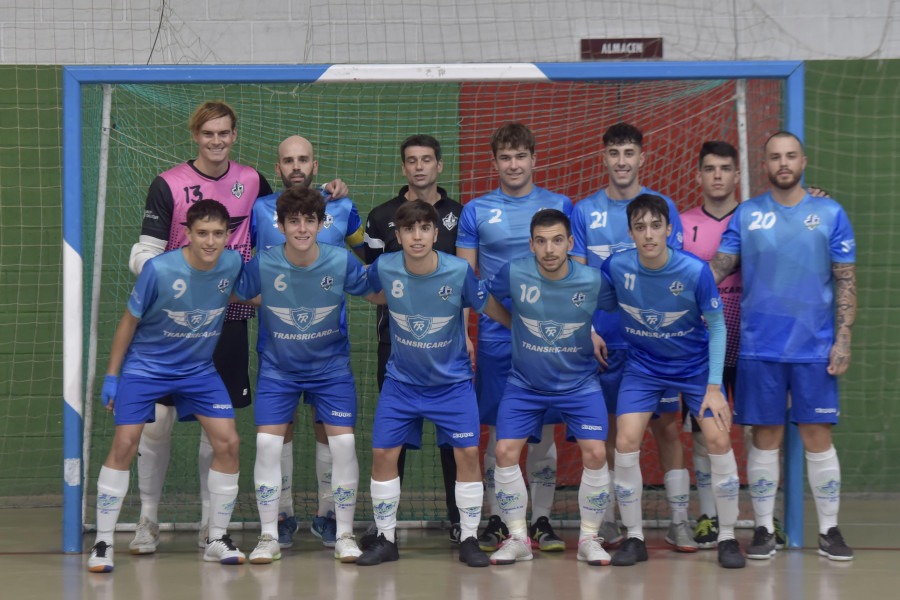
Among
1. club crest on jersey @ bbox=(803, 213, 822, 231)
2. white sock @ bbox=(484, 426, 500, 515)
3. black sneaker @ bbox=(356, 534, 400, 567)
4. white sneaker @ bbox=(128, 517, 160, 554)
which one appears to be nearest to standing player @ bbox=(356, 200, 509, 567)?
black sneaker @ bbox=(356, 534, 400, 567)

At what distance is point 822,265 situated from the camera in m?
4.29

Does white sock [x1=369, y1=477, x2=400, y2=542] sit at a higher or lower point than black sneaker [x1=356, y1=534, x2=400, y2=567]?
higher

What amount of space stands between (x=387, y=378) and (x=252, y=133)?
1.98m

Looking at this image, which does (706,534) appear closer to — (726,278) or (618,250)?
(726,278)

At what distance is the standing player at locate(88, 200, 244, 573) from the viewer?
413 centimetres

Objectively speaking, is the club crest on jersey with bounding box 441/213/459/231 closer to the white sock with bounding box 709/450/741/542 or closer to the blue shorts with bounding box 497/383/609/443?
the blue shorts with bounding box 497/383/609/443

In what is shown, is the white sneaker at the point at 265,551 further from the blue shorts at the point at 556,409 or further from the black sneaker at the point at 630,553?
the black sneaker at the point at 630,553

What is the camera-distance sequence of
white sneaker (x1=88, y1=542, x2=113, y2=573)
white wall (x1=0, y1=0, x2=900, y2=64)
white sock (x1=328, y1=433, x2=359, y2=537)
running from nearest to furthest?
white sneaker (x1=88, y1=542, x2=113, y2=573)
white sock (x1=328, y1=433, x2=359, y2=537)
white wall (x1=0, y1=0, x2=900, y2=64)

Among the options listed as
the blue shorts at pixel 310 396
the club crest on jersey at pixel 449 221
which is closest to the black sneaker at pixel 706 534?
the blue shorts at pixel 310 396

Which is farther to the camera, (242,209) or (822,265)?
(242,209)

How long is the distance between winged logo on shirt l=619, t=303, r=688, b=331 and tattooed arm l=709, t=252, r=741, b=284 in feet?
1.08

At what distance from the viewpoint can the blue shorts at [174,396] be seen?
4.18 meters

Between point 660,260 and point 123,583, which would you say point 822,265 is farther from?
point 123,583

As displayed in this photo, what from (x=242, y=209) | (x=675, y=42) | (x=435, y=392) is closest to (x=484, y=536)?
(x=435, y=392)
